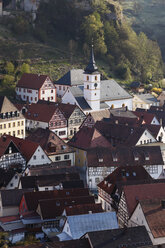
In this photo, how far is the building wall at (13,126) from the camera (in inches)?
3354

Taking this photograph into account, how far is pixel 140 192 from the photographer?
2234 inches

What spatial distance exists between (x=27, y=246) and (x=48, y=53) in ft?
283

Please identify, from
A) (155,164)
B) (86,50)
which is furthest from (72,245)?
(86,50)

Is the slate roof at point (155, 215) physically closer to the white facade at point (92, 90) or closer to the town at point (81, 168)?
the town at point (81, 168)

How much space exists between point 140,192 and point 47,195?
9.64 metres

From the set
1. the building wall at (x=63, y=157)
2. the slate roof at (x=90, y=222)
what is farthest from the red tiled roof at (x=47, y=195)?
the building wall at (x=63, y=157)

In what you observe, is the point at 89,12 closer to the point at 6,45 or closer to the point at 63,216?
the point at 6,45

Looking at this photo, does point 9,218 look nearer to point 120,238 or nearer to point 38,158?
point 38,158

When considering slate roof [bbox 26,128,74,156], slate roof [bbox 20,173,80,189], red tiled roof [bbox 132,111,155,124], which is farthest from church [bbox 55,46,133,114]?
slate roof [bbox 20,173,80,189]

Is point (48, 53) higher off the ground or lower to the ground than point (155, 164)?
higher

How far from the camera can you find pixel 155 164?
73125 mm

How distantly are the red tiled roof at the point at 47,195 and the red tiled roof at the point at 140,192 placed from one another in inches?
255

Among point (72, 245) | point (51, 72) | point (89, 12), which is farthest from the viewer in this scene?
point (89, 12)

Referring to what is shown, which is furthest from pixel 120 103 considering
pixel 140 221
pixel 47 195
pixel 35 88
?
pixel 140 221
